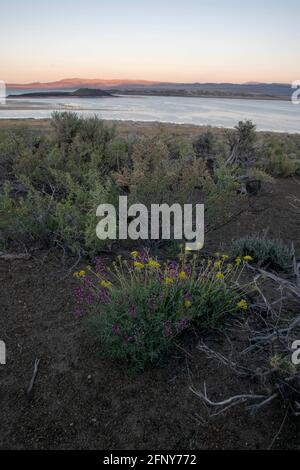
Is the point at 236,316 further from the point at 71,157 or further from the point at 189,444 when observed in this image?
the point at 71,157

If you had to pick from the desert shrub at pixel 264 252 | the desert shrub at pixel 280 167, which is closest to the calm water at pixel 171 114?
the desert shrub at pixel 280 167

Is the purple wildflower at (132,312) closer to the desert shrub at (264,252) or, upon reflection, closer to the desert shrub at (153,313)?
the desert shrub at (153,313)

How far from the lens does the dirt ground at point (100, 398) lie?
2.62 metres

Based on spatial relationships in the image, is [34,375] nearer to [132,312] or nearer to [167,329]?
[132,312]

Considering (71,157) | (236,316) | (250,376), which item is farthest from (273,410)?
(71,157)

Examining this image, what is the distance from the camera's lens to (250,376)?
3100mm

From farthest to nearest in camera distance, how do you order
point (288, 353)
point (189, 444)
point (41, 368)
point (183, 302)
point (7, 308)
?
point (7, 308) → point (183, 302) → point (41, 368) → point (288, 353) → point (189, 444)

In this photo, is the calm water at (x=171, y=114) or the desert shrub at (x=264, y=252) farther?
the calm water at (x=171, y=114)

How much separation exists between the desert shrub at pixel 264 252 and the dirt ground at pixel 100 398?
70.7 inches

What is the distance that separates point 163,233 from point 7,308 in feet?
7.37

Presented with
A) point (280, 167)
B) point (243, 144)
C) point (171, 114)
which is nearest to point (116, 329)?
point (243, 144)

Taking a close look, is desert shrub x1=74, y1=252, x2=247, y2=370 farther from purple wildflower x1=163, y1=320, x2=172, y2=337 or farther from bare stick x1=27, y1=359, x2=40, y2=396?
bare stick x1=27, y1=359, x2=40, y2=396

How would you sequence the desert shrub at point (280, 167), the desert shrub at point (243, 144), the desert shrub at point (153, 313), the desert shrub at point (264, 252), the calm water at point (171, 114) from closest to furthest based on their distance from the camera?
the desert shrub at point (153, 313) → the desert shrub at point (264, 252) → the desert shrub at point (243, 144) → the desert shrub at point (280, 167) → the calm water at point (171, 114)

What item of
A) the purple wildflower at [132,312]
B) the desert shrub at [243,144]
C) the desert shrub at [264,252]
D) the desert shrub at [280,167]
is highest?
the desert shrub at [243,144]
